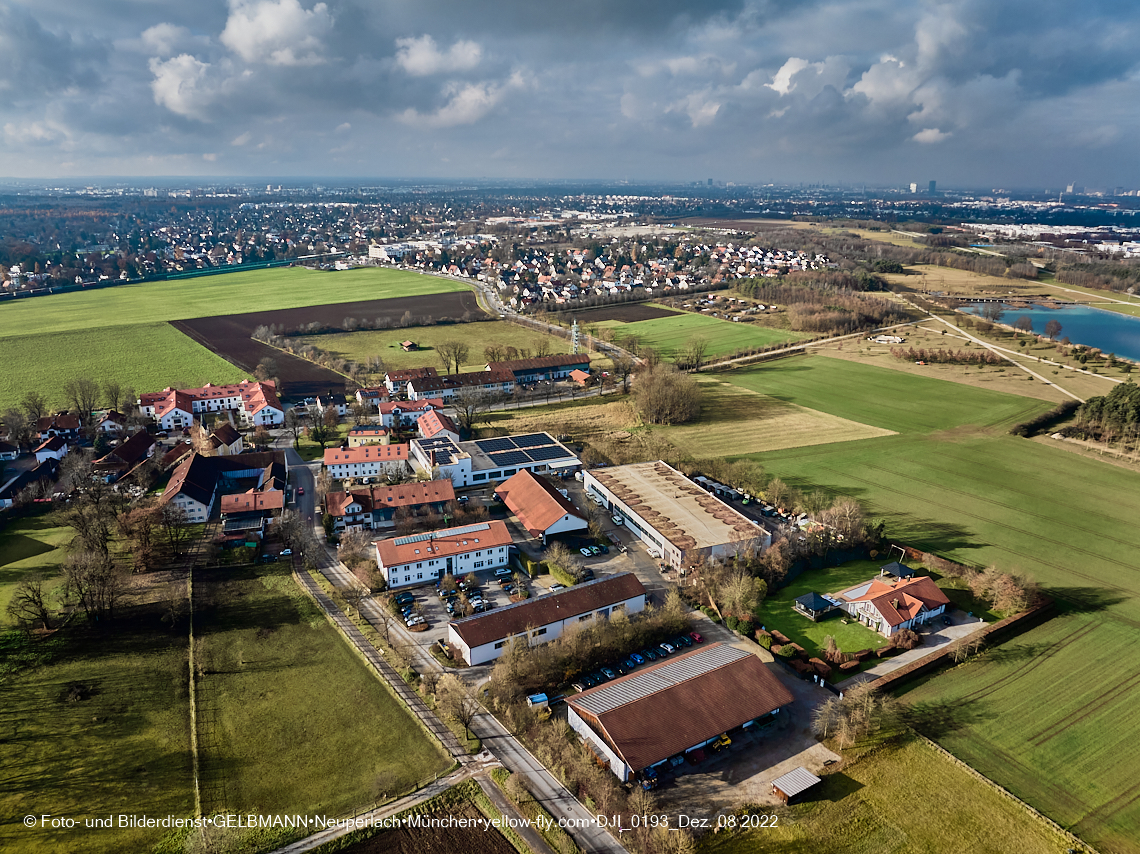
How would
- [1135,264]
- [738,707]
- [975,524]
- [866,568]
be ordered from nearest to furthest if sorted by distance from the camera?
[738,707]
[866,568]
[975,524]
[1135,264]

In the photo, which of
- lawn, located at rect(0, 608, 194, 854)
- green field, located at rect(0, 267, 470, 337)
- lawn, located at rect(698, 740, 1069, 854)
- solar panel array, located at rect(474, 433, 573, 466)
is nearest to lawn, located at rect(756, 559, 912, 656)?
lawn, located at rect(698, 740, 1069, 854)

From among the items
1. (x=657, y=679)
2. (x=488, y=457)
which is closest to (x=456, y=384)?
(x=488, y=457)

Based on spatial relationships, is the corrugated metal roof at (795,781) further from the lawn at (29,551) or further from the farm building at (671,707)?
the lawn at (29,551)

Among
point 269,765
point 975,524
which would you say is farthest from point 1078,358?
point 269,765

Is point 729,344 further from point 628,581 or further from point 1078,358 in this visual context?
point 628,581

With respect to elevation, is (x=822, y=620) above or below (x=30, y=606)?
below

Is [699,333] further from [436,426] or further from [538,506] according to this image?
[538,506]
